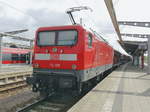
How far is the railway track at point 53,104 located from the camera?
23.7 ft

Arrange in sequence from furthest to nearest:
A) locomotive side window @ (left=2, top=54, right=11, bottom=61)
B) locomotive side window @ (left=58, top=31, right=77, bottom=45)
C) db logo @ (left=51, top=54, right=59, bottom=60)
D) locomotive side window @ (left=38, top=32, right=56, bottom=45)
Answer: locomotive side window @ (left=2, top=54, right=11, bottom=61)
locomotive side window @ (left=38, top=32, right=56, bottom=45)
db logo @ (left=51, top=54, right=59, bottom=60)
locomotive side window @ (left=58, top=31, right=77, bottom=45)

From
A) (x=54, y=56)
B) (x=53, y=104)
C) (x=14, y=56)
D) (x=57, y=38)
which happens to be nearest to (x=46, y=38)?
(x=57, y=38)

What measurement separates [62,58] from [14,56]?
949 inches

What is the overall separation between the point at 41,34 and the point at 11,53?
22079 mm

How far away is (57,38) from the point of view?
7848 millimetres

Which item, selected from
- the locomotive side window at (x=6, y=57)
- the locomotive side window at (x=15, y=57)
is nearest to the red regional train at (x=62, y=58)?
the locomotive side window at (x=6, y=57)

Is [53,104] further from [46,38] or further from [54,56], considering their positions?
[46,38]

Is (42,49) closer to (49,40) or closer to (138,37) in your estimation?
(49,40)

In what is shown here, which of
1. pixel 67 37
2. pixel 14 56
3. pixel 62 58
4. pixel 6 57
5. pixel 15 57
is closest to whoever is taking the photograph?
pixel 62 58

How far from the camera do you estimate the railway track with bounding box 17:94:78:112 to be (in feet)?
23.7

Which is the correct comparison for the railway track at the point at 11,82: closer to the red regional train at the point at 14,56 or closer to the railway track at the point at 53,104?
the railway track at the point at 53,104

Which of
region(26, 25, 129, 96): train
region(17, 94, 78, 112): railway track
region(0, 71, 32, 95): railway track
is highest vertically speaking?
region(26, 25, 129, 96): train

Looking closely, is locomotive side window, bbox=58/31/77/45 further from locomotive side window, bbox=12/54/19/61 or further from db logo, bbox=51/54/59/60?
locomotive side window, bbox=12/54/19/61

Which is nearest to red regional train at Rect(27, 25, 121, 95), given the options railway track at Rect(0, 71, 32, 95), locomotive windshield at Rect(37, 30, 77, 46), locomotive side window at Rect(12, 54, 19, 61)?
locomotive windshield at Rect(37, 30, 77, 46)
